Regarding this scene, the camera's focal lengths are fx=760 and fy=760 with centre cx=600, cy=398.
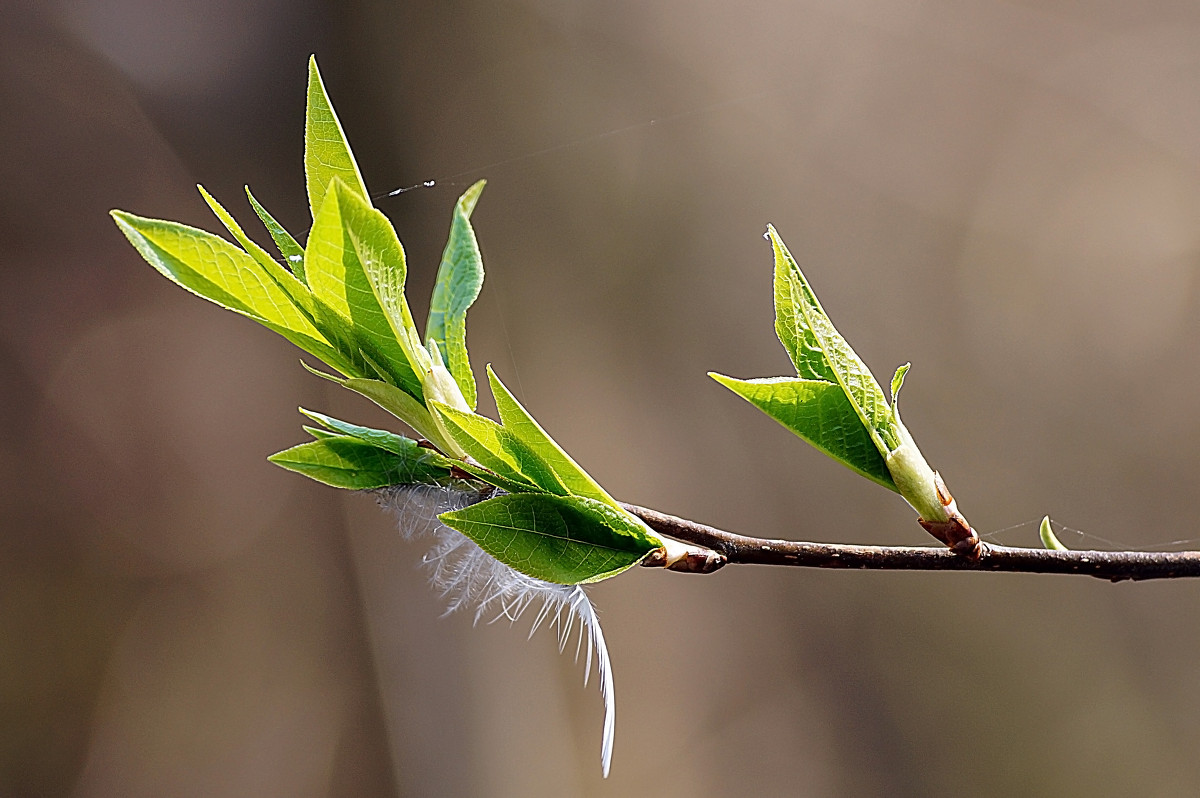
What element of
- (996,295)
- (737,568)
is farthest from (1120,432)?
(737,568)

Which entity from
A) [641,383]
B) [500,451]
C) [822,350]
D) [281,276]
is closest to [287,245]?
[281,276]

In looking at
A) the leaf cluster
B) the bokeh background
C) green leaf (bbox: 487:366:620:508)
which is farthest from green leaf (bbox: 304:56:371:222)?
the bokeh background

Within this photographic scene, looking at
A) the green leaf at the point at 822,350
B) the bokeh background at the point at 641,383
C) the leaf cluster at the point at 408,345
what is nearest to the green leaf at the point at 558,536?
the leaf cluster at the point at 408,345

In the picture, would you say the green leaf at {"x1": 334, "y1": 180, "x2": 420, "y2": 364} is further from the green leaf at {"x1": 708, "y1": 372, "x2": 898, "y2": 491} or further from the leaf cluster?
the green leaf at {"x1": 708, "y1": 372, "x2": 898, "y2": 491}

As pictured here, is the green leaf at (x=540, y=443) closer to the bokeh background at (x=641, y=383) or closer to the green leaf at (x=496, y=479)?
the green leaf at (x=496, y=479)

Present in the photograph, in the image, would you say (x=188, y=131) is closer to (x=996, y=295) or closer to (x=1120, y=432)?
(x=996, y=295)

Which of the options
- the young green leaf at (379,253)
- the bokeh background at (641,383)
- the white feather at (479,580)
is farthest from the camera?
the bokeh background at (641,383)
